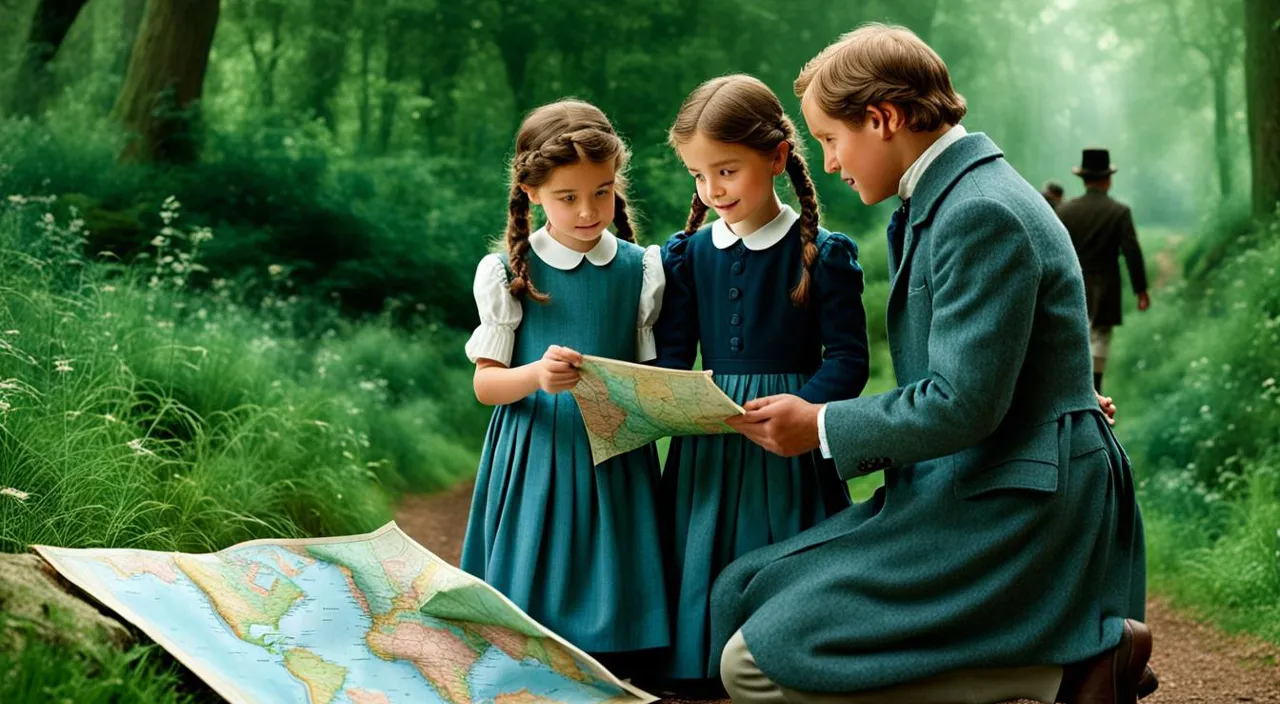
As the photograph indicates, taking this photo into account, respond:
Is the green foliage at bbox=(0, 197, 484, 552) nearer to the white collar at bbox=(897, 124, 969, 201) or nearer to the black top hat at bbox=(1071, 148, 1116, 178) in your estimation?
the white collar at bbox=(897, 124, 969, 201)

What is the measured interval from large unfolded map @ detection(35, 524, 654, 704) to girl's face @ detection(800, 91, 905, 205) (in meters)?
1.22

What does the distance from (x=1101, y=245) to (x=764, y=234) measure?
238 inches

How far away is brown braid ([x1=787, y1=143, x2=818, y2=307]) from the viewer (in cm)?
337

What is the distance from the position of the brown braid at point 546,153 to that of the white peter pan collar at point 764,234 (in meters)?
0.32

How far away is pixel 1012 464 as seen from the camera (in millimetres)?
2623

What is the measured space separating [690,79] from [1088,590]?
36.5 feet

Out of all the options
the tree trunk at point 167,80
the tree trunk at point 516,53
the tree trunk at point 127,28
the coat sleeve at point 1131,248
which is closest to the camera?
the coat sleeve at point 1131,248

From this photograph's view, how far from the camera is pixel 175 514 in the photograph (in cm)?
430

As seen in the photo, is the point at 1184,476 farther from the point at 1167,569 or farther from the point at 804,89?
the point at 804,89

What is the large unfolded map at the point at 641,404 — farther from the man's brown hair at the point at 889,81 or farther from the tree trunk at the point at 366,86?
the tree trunk at the point at 366,86

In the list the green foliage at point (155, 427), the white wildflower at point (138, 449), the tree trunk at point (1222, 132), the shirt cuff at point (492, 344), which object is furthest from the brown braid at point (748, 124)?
the tree trunk at point (1222, 132)

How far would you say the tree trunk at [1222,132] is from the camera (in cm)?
1361

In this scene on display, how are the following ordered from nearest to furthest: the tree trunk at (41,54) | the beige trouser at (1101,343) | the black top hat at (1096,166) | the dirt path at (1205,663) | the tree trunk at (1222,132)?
the dirt path at (1205,663), the beige trouser at (1101,343), the black top hat at (1096,166), the tree trunk at (41,54), the tree trunk at (1222,132)

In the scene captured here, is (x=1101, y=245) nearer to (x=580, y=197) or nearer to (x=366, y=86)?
(x=580, y=197)
